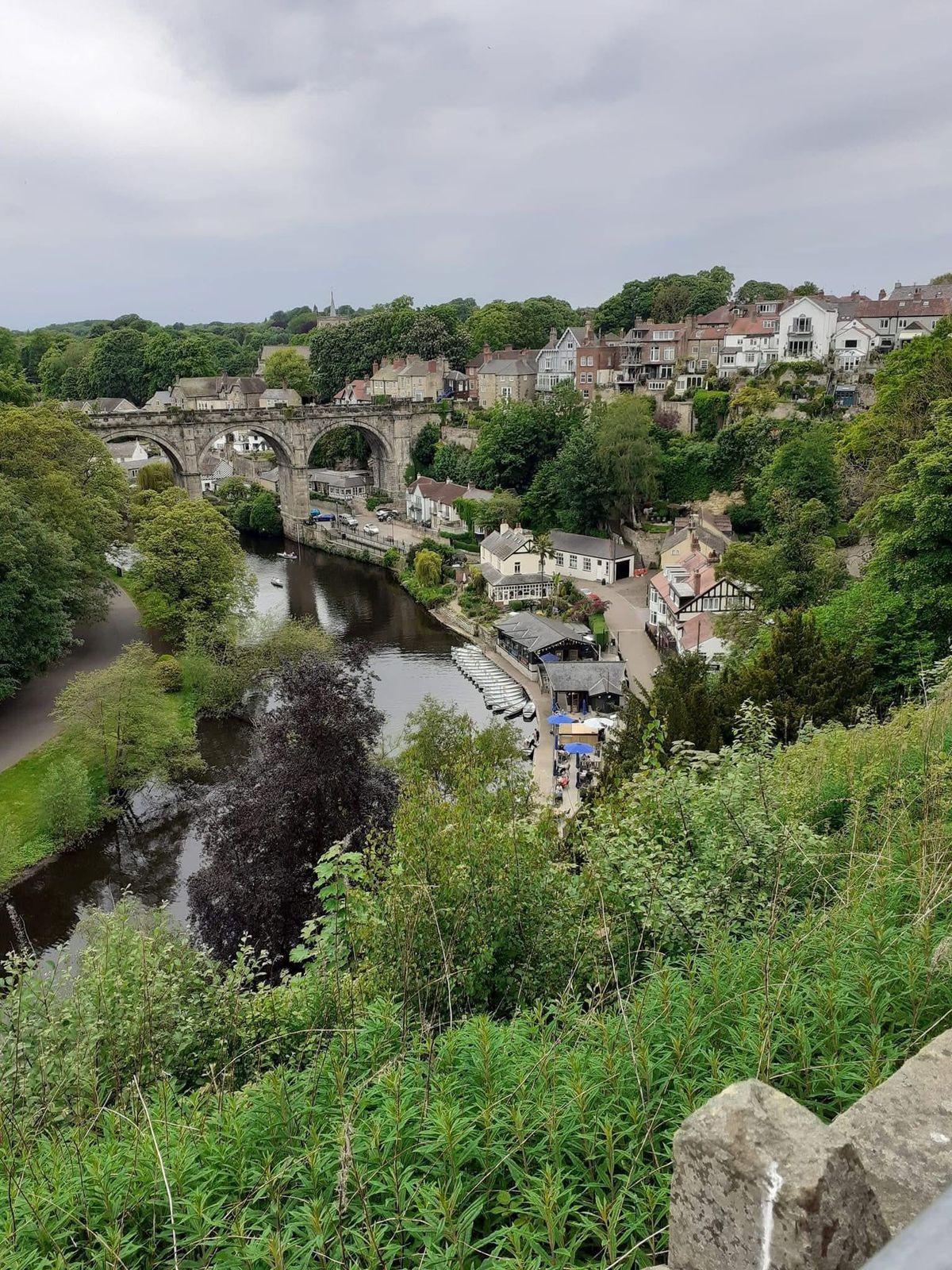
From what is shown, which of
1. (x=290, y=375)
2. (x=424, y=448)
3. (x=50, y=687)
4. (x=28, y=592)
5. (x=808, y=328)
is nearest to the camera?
(x=28, y=592)

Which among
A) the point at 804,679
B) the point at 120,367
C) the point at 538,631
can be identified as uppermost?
the point at 120,367

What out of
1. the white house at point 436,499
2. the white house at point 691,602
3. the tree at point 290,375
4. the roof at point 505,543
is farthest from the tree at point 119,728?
the tree at point 290,375

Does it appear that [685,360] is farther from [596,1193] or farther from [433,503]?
[596,1193]

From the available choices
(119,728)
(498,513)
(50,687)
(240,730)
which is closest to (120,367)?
(498,513)

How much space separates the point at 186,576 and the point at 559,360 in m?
39.2

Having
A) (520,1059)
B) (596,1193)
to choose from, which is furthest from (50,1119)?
(596,1193)

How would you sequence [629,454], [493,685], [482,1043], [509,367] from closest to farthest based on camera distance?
[482,1043], [493,685], [629,454], [509,367]

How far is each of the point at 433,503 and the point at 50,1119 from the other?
4990 cm

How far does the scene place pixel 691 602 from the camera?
30.0 meters

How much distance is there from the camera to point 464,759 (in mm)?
10125

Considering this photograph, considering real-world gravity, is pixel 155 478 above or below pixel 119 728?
above

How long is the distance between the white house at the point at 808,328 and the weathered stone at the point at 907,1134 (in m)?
50.2

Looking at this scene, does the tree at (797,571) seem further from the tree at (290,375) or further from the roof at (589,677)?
the tree at (290,375)

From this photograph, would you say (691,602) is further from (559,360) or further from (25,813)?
(559,360)
